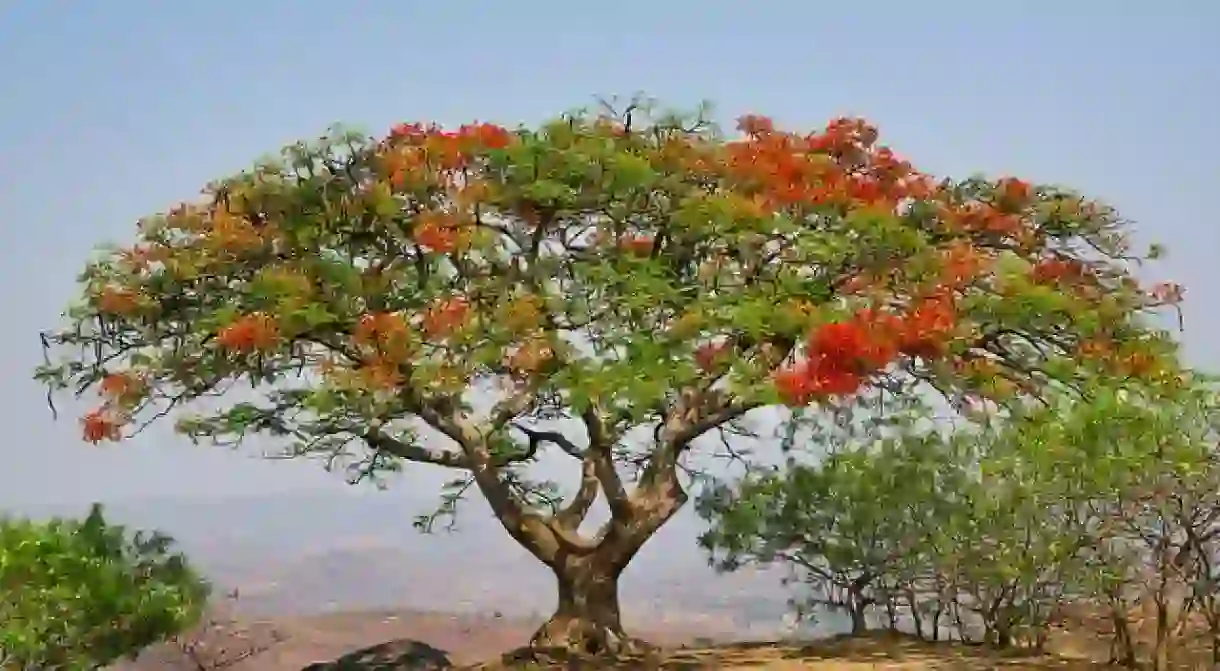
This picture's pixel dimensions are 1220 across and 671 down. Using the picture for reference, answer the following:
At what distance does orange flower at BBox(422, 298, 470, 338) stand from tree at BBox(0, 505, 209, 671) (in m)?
A: 2.82

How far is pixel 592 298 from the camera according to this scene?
9039 millimetres

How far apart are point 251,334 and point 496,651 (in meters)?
4.42

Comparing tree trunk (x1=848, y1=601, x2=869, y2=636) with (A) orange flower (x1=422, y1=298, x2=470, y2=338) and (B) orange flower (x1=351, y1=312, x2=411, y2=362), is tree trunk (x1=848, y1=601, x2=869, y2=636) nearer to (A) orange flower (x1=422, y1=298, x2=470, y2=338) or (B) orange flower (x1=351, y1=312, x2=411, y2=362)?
(A) orange flower (x1=422, y1=298, x2=470, y2=338)

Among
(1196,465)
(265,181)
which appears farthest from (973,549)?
(265,181)

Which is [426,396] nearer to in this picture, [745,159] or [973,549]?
[745,159]

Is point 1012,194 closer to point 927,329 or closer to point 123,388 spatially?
point 927,329

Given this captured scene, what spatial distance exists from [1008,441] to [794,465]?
8.30 ft

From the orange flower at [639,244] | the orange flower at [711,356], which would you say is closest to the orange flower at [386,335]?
the orange flower at [639,244]

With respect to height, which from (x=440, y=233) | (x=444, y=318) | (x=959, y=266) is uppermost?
(x=440, y=233)

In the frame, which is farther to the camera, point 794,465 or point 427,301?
point 794,465

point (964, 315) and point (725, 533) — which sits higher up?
point (964, 315)

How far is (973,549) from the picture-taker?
33.8ft

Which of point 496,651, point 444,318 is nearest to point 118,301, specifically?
point 444,318

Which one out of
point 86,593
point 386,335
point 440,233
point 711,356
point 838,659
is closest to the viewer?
point 86,593
